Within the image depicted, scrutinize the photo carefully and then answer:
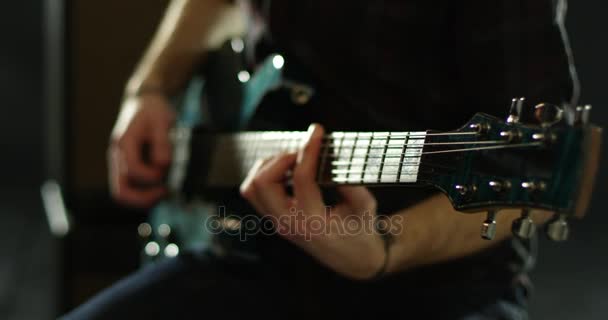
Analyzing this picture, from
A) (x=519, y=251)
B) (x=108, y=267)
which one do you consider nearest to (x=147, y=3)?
(x=108, y=267)

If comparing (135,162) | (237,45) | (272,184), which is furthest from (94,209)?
(272,184)

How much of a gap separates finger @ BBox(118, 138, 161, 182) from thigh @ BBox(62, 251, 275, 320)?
0.28 metres

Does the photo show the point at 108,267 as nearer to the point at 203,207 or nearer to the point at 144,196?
the point at 144,196

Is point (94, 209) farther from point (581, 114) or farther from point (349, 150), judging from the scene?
point (581, 114)

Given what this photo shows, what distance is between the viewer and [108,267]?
1558mm

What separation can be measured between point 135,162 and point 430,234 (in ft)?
1.92

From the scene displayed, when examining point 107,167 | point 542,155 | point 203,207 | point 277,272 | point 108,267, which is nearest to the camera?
point 542,155

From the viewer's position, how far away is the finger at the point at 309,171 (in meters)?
0.66

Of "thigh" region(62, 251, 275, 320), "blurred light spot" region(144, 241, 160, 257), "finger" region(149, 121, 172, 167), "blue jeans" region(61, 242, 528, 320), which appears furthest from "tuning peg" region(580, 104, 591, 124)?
"blurred light spot" region(144, 241, 160, 257)

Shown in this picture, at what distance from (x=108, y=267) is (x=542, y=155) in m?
1.27

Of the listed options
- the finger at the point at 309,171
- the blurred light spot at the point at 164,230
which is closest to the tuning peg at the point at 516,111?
the finger at the point at 309,171

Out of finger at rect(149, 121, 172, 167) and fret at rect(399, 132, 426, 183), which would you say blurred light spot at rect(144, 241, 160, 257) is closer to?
finger at rect(149, 121, 172, 167)

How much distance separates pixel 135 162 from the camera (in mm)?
1104

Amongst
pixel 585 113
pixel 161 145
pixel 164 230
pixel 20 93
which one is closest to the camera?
pixel 585 113
